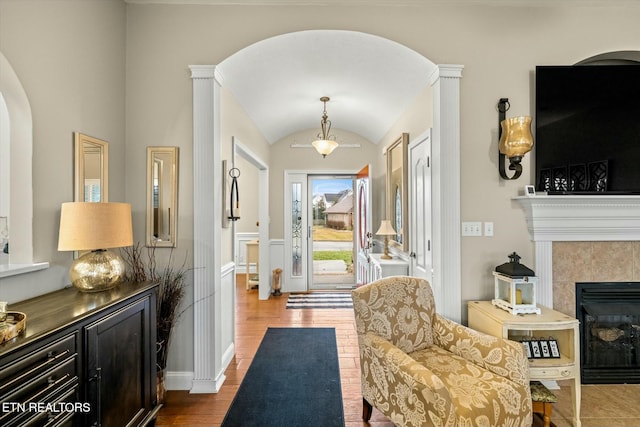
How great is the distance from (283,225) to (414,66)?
11.4 ft

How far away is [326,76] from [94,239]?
256 cm

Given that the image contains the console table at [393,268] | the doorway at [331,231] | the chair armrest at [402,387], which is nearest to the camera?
the chair armrest at [402,387]

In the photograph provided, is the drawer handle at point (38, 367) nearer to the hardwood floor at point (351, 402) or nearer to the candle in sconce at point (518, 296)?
the hardwood floor at point (351, 402)

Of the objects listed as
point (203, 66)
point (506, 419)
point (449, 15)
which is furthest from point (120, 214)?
point (449, 15)

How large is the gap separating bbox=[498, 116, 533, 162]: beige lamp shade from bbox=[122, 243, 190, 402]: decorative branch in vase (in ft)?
8.38

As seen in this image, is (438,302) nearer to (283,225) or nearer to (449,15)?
(449,15)

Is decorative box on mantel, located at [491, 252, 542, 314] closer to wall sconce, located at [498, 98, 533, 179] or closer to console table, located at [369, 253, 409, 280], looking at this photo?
wall sconce, located at [498, 98, 533, 179]

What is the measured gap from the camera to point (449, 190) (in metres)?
2.52

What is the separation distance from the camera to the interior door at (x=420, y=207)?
2947mm

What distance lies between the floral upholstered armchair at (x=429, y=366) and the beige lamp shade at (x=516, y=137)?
1.16 meters

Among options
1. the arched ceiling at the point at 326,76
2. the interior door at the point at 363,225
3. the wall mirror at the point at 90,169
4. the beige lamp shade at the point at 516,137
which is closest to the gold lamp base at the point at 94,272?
the wall mirror at the point at 90,169

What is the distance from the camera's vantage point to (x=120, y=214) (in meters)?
1.92

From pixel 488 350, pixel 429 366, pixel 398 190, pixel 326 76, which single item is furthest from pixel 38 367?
pixel 398 190

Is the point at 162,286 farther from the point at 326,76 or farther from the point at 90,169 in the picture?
the point at 326,76
